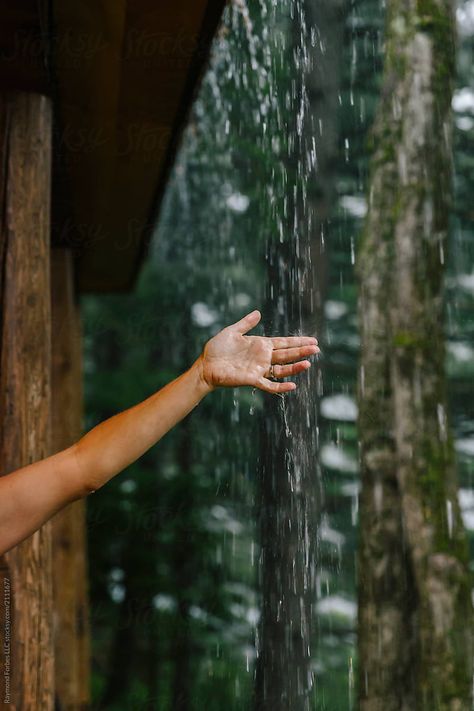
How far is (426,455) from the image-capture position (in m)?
6.02

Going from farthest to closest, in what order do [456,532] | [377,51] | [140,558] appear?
[140,558], [377,51], [456,532]

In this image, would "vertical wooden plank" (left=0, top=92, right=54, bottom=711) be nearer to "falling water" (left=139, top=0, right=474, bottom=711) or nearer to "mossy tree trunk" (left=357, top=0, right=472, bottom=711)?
"falling water" (left=139, top=0, right=474, bottom=711)

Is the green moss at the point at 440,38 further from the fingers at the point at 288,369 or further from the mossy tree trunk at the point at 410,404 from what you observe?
the fingers at the point at 288,369

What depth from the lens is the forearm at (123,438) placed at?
1811mm

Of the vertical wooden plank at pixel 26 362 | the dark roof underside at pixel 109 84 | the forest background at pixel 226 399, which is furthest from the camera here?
the forest background at pixel 226 399

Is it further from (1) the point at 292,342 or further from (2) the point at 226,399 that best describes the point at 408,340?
(1) the point at 292,342

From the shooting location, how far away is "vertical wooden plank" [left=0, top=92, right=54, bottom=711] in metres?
2.58

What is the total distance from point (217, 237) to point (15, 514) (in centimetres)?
879

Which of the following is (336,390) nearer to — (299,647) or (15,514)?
(299,647)

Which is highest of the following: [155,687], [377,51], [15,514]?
[377,51]

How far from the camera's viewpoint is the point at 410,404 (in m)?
6.11

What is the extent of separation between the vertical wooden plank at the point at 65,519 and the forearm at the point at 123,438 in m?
3.01

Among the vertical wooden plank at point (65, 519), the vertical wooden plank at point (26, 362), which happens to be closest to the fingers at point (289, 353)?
the vertical wooden plank at point (26, 362)

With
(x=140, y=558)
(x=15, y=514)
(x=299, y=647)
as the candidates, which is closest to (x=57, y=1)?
(x=15, y=514)
